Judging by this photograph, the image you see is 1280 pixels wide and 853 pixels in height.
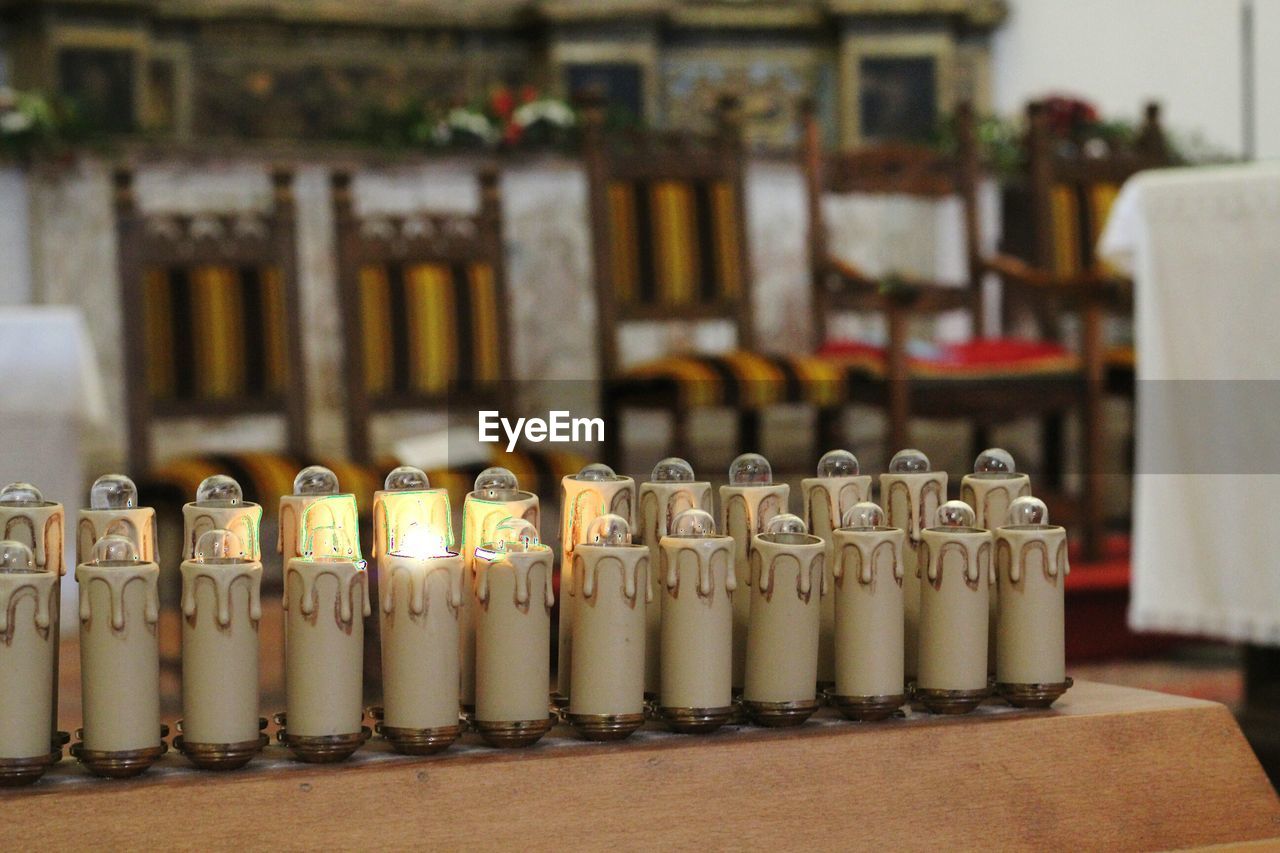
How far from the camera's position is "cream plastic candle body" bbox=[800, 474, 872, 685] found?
141cm

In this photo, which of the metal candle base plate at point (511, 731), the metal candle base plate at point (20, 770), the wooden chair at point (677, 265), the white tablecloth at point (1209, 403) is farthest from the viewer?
the wooden chair at point (677, 265)

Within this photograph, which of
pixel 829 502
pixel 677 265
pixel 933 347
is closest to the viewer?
pixel 829 502

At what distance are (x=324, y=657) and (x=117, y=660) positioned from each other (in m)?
0.14

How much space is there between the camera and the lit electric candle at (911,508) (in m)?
1.43

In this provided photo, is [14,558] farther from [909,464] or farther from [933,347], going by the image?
[933,347]

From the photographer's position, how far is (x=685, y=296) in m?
3.73

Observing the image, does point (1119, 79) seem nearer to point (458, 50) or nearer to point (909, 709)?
point (458, 50)

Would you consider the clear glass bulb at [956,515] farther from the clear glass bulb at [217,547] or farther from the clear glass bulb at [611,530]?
the clear glass bulb at [217,547]

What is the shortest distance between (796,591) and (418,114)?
3.91m

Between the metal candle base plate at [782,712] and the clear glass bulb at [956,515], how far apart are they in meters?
0.19

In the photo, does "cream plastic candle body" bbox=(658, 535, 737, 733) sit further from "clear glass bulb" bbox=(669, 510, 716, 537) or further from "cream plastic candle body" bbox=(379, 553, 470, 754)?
"cream plastic candle body" bbox=(379, 553, 470, 754)

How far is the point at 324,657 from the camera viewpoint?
4.00ft

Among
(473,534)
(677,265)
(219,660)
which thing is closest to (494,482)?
(473,534)

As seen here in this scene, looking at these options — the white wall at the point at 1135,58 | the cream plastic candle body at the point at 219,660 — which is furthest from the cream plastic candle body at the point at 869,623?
the white wall at the point at 1135,58
